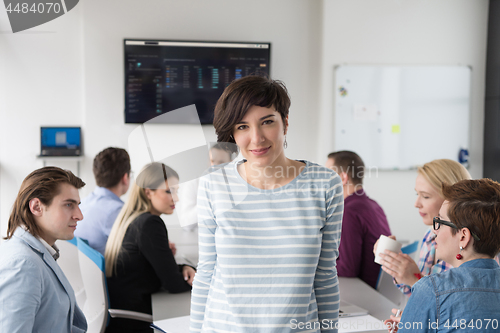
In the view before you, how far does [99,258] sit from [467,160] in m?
3.70

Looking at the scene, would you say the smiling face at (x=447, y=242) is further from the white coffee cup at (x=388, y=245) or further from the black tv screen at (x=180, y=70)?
the black tv screen at (x=180, y=70)

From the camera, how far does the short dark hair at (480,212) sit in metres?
1.10

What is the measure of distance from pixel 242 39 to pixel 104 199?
2.15m

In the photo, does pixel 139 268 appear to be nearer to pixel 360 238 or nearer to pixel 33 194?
pixel 33 194

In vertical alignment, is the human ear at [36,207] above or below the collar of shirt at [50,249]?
above

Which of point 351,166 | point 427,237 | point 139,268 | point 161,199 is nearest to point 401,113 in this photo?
point 351,166

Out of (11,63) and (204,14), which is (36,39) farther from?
(204,14)

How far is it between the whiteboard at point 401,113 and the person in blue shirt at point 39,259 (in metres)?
2.91

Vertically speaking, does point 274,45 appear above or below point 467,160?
above

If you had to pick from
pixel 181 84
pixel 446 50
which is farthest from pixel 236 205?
pixel 446 50

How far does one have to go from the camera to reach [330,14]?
12.6 ft

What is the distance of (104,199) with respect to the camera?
8.00 ft

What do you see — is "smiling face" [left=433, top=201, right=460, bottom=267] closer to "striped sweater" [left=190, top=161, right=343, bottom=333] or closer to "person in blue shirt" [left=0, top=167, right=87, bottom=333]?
"striped sweater" [left=190, top=161, right=343, bottom=333]

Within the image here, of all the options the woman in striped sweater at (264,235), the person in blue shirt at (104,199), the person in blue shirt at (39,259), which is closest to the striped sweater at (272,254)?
the woman in striped sweater at (264,235)
